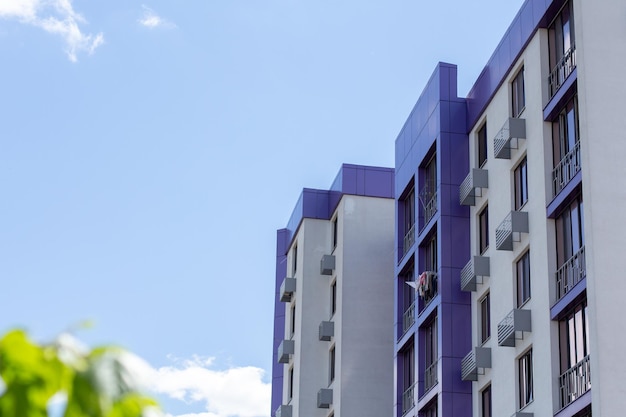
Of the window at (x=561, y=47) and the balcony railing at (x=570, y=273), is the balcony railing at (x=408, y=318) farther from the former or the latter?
the window at (x=561, y=47)

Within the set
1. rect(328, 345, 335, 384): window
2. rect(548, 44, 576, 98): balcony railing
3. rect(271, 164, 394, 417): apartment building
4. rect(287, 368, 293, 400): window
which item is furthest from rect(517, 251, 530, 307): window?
rect(287, 368, 293, 400): window

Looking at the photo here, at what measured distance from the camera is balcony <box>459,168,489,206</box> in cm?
3578

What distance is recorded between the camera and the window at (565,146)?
97.3ft

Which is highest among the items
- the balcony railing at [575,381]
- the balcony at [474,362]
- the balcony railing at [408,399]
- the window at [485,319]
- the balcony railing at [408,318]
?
the balcony railing at [408,318]

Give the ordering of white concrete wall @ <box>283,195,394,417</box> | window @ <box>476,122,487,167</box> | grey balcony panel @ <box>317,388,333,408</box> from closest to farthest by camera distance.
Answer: window @ <box>476,122,487,167</box>
white concrete wall @ <box>283,195,394,417</box>
grey balcony panel @ <box>317,388,333,408</box>

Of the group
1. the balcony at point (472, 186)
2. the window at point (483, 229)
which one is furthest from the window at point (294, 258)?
the window at point (483, 229)

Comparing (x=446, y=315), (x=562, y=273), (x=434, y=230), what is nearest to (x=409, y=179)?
(x=434, y=230)

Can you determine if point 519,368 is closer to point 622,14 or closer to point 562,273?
point 562,273

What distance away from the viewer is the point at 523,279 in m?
32.1

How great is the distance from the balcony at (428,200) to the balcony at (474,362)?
5765 millimetres

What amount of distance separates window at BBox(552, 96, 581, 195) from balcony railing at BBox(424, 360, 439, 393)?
9.82 m

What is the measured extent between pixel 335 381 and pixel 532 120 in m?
19.3

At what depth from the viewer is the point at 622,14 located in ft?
96.3

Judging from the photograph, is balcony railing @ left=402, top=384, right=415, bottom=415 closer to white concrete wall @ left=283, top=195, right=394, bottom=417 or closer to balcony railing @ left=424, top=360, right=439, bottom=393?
balcony railing @ left=424, top=360, right=439, bottom=393
